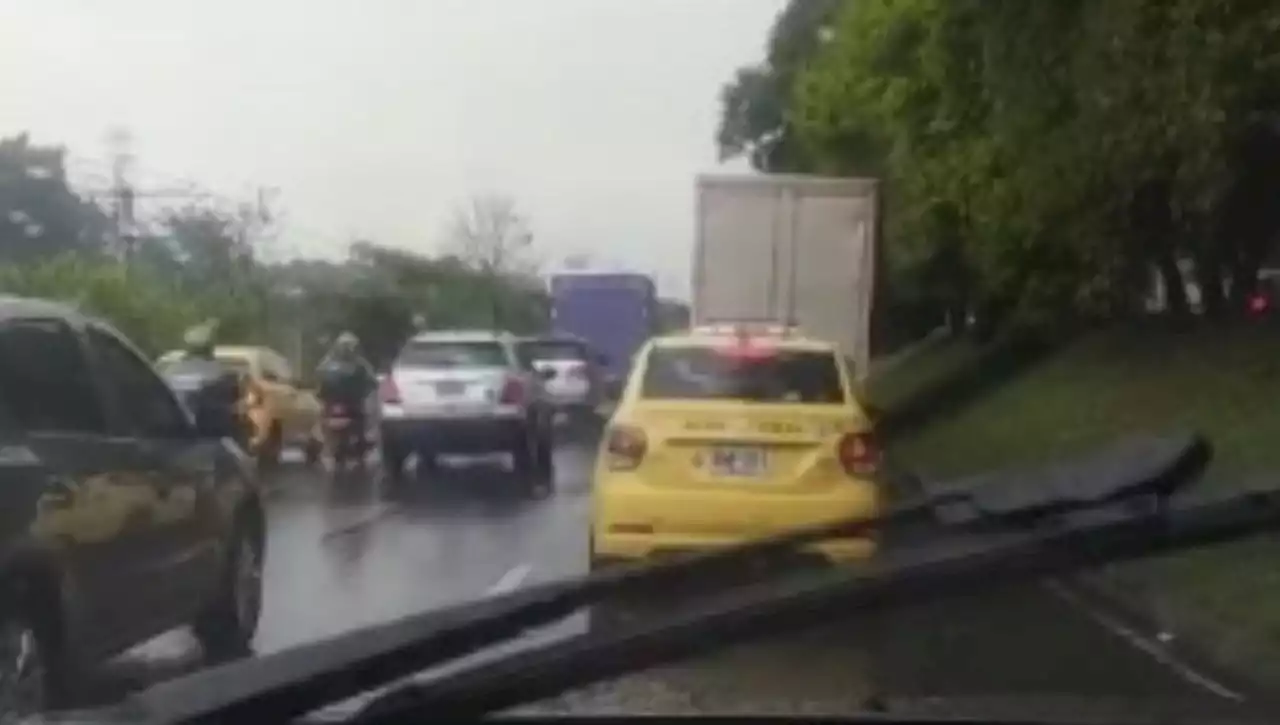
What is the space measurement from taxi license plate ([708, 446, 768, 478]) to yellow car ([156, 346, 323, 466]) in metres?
12.0

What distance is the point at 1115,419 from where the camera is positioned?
2678 centimetres

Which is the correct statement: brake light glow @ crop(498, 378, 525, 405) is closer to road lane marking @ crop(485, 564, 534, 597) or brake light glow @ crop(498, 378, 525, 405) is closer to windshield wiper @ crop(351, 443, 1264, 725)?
road lane marking @ crop(485, 564, 534, 597)

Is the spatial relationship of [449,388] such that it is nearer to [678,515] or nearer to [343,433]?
[343,433]

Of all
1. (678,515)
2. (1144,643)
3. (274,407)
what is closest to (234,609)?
(678,515)

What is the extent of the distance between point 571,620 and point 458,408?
23937 millimetres

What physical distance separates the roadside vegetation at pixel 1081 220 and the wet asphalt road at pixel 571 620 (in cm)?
236

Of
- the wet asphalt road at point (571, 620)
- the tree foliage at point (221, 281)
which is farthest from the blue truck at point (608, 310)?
the wet asphalt road at point (571, 620)

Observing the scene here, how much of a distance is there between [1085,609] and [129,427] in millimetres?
3557

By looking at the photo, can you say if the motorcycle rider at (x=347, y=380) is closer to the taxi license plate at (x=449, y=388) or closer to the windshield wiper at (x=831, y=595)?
the taxi license plate at (x=449, y=388)

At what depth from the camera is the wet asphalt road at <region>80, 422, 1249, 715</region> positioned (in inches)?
187

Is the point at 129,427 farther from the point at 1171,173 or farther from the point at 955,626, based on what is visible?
the point at 1171,173

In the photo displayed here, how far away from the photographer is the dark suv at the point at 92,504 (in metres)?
8.59

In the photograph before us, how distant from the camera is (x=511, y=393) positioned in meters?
27.7

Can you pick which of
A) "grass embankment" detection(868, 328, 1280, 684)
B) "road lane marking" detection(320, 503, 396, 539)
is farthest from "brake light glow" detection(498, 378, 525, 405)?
"grass embankment" detection(868, 328, 1280, 684)
